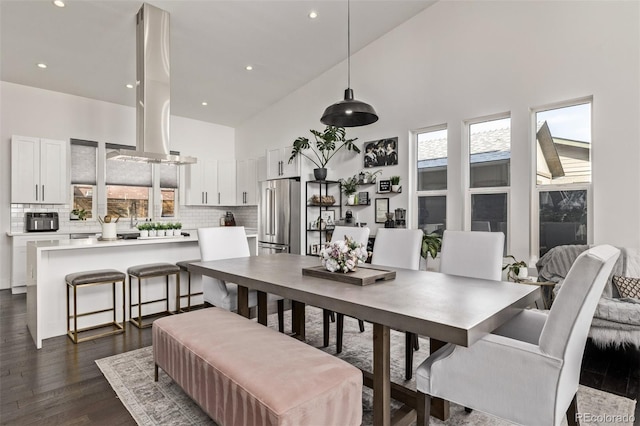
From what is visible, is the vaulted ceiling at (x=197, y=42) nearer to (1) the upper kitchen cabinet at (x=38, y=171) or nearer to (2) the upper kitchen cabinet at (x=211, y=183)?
(1) the upper kitchen cabinet at (x=38, y=171)

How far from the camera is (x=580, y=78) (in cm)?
365

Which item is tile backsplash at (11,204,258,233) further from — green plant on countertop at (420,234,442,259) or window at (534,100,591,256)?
window at (534,100,591,256)

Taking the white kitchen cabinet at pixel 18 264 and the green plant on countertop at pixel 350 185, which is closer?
the white kitchen cabinet at pixel 18 264

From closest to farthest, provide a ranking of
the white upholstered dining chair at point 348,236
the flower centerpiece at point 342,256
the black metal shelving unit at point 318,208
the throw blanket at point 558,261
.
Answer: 1. the flower centerpiece at point 342,256
2. the white upholstered dining chair at point 348,236
3. the throw blanket at point 558,261
4. the black metal shelving unit at point 318,208

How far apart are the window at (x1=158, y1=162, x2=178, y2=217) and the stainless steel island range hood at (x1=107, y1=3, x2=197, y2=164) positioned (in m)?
3.03

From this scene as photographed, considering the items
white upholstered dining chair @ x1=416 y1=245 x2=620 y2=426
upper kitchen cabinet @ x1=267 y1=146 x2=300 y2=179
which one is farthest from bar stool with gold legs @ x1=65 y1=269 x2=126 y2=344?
white upholstered dining chair @ x1=416 y1=245 x2=620 y2=426

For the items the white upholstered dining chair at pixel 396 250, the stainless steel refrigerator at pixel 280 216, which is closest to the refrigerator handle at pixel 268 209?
the stainless steel refrigerator at pixel 280 216

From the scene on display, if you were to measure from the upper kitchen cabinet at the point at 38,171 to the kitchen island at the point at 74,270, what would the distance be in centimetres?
255

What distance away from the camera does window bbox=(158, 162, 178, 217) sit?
725cm

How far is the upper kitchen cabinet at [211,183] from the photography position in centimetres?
742

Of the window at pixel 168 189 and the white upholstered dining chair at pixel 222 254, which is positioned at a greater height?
the window at pixel 168 189

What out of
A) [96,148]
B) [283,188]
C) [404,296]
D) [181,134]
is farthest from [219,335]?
[181,134]

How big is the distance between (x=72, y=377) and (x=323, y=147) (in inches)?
168

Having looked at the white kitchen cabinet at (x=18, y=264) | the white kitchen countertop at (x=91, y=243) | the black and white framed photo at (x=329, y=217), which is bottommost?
the white kitchen cabinet at (x=18, y=264)
